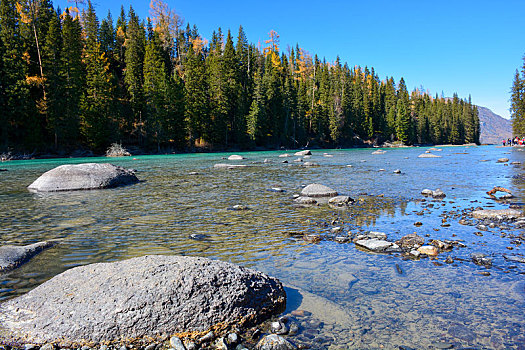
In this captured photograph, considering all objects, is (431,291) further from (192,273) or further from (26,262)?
(26,262)

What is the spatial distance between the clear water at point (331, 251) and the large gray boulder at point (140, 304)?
0.66 m

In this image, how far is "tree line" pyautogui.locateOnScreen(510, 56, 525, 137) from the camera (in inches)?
2004

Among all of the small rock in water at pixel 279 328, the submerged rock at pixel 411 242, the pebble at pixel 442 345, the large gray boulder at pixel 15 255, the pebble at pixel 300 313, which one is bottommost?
the pebble at pixel 442 345

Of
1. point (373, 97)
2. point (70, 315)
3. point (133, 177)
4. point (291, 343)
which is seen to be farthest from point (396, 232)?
point (373, 97)

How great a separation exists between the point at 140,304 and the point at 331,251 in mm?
3213

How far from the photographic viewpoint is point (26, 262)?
14.8 feet

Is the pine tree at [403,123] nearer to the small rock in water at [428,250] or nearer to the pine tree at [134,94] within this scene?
the pine tree at [134,94]

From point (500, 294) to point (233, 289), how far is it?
3143 millimetres

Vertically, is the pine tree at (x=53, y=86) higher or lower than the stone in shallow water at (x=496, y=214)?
higher

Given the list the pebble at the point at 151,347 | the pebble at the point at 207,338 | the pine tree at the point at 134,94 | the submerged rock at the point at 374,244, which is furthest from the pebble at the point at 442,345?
the pine tree at the point at 134,94

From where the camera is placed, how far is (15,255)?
454cm

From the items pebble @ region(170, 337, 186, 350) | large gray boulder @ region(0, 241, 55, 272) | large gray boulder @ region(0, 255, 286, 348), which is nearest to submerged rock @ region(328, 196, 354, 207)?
large gray boulder @ region(0, 255, 286, 348)

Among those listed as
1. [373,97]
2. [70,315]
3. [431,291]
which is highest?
[373,97]

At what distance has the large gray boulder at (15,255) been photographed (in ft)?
14.1
